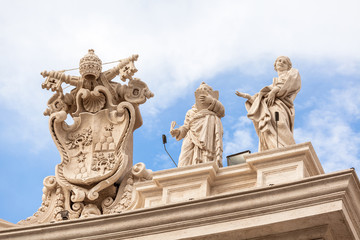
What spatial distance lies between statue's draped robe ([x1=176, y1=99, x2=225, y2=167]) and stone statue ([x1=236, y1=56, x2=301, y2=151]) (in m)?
0.56

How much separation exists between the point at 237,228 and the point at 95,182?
3.35 metres

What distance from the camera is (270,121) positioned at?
14.3 m

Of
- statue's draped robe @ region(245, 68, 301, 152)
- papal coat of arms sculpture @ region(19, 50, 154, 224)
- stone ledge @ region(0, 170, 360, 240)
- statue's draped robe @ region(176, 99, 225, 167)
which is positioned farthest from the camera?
papal coat of arms sculpture @ region(19, 50, 154, 224)

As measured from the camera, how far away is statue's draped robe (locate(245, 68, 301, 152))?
559 inches

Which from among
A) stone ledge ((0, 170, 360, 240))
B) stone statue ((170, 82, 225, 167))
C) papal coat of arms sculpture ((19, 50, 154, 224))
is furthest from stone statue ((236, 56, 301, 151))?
papal coat of arms sculpture ((19, 50, 154, 224))

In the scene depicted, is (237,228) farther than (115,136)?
No

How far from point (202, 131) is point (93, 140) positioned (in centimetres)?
196

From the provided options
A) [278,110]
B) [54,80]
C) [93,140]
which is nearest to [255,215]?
[278,110]

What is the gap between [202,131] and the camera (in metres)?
14.7

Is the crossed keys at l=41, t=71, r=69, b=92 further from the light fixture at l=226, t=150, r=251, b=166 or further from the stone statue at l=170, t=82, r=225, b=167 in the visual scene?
the light fixture at l=226, t=150, r=251, b=166

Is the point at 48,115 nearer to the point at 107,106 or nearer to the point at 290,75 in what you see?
the point at 107,106

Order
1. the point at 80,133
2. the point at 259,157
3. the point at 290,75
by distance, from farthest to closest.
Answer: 1. the point at 80,133
2. the point at 290,75
3. the point at 259,157

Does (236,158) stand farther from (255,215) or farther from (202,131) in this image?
(255,215)

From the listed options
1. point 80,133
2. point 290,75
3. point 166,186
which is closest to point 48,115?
point 80,133
